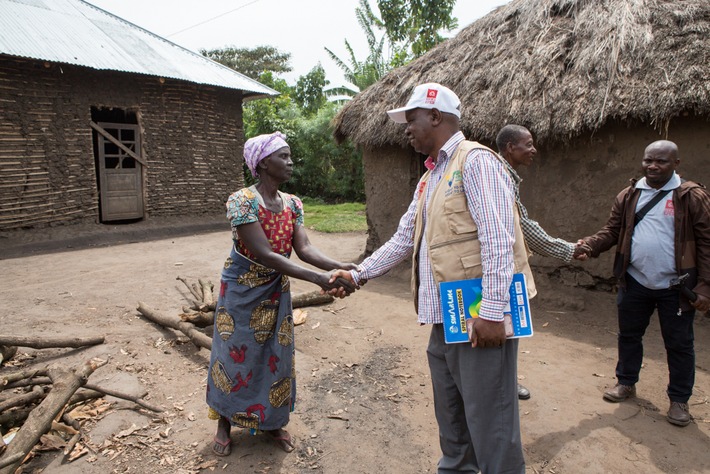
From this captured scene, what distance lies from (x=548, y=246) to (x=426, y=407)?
61.1 inches

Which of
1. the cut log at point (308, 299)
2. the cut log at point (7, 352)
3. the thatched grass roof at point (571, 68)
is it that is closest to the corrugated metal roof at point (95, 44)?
the thatched grass roof at point (571, 68)

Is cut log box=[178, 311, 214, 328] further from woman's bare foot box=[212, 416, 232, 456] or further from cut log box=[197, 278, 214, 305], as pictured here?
woman's bare foot box=[212, 416, 232, 456]

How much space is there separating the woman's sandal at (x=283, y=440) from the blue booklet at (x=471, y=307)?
152 cm

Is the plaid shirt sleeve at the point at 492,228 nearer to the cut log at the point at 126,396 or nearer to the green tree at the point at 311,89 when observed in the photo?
the cut log at the point at 126,396

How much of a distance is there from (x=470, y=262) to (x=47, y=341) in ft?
12.5

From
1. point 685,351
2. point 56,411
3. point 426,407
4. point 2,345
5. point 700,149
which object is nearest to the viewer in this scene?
point 56,411

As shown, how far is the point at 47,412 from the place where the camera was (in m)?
2.87

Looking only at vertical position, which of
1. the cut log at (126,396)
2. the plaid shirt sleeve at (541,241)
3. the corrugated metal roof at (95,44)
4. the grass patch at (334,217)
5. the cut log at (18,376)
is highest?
the corrugated metal roof at (95,44)

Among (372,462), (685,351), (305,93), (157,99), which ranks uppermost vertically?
(305,93)

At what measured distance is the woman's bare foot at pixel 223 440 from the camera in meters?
2.99

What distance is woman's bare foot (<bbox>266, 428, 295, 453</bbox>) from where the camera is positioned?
3061 mm

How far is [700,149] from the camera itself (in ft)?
16.4

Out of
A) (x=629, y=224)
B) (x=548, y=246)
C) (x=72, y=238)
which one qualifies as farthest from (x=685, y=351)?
(x=72, y=238)

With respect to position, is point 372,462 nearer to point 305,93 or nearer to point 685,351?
point 685,351
